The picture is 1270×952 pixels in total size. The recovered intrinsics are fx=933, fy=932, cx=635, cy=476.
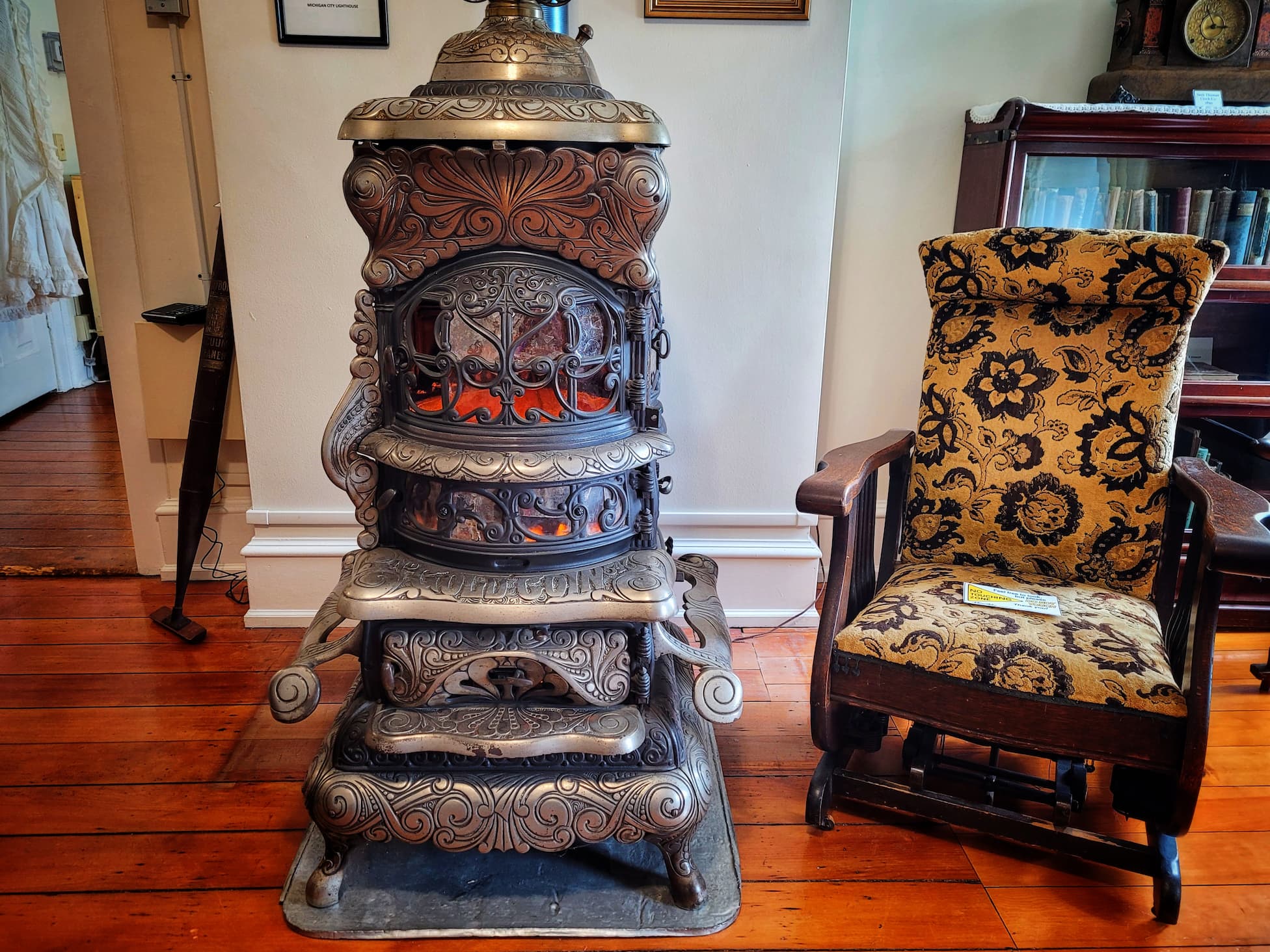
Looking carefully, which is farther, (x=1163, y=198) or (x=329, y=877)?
(x=1163, y=198)

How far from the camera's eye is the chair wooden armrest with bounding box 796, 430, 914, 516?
5.45 feet

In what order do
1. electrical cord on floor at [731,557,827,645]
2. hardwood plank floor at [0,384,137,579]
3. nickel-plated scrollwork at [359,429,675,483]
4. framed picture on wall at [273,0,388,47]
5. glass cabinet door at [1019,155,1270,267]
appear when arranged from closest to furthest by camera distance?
nickel-plated scrollwork at [359,429,675,483]
framed picture on wall at [273,0,388,47]
glass cabinet door at [1019,155,1270,267]
electrical cord on floor at [731,557,827,645]
hardwood plank floor at [0,384,137,579]

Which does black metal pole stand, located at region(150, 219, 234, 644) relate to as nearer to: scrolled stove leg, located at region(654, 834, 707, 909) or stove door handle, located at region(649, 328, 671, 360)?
stove door handle, located at region(649, 328, 671, 360)

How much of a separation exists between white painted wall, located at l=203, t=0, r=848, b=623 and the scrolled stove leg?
3.38 feet

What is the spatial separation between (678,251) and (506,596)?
3.70 feet

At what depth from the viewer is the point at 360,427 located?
168 cm

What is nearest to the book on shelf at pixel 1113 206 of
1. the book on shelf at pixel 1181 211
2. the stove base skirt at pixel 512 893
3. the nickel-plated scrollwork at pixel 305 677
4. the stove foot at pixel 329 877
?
the book on shelf at pixel 1181 211

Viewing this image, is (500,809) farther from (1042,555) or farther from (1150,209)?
(1150,209)

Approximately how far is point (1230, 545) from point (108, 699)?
7.70ft

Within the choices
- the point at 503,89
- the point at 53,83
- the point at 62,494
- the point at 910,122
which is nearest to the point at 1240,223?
the point at 910,122

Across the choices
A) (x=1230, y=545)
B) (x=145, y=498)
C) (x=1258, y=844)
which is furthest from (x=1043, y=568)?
(x=145, y=498)

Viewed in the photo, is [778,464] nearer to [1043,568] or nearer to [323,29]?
[1043,568]

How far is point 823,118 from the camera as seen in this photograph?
88.3 inches

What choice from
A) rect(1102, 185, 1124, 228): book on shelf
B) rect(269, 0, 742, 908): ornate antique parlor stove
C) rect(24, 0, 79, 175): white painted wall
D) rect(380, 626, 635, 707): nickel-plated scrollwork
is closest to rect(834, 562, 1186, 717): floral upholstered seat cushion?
rect(269, 0, 742, 908): ornate antique parlor stove
